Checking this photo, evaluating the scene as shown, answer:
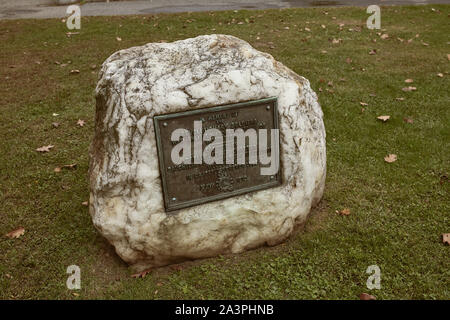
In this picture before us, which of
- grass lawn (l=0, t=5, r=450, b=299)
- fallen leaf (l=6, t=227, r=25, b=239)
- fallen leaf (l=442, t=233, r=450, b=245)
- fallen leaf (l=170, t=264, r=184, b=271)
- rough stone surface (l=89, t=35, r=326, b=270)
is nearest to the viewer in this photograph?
rough stone surface (l=89, t=35, r=326, b=270)

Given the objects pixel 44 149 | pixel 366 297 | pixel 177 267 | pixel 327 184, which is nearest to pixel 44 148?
pixel 44 149

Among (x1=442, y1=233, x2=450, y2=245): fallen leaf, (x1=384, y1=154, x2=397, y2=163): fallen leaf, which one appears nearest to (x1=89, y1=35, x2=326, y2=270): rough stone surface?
(x1=442, y1=233, x2=450, y2=245): fallen leaf

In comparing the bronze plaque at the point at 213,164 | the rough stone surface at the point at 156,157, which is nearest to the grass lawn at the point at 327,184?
the rough stone surface at the point at 156,157

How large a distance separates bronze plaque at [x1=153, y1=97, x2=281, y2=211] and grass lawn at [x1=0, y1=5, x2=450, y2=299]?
2.00 ft

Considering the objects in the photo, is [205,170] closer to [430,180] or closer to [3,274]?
[3,274]

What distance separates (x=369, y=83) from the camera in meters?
6.67

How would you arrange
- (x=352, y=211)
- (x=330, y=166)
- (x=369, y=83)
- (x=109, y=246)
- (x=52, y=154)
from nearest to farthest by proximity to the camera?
(x=109, y=246)
(x=352, y=211)
(x=330, y=166)
(x=52, y=154)
(x=369, y=83)

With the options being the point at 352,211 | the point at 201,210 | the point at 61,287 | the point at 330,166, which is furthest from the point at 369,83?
the point at 61,287

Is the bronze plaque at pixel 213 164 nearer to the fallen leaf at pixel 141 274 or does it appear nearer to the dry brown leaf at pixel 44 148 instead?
the fallen leaf at pixel 141 274

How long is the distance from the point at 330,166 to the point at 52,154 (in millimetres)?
3336

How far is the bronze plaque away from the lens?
3.07 meters

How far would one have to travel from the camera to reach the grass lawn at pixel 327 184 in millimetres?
3309

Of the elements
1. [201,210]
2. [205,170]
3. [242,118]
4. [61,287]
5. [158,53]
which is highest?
[158,53]

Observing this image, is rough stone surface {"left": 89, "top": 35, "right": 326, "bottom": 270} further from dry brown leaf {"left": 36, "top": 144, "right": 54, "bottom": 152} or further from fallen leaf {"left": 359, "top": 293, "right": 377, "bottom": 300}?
dry brown leaf {"left": 36, "top": 144, "right": 54, "bottom": 152}
